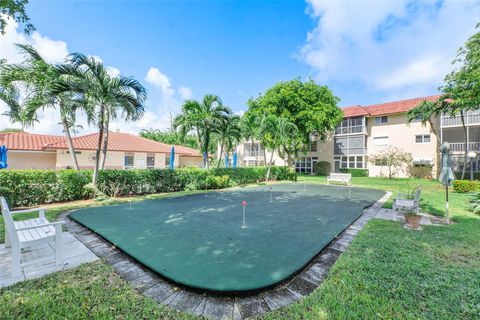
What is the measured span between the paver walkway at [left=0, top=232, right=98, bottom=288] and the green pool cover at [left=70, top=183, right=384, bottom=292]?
57cm

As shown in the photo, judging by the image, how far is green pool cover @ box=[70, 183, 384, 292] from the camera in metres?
3.23

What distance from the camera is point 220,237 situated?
4840 mm

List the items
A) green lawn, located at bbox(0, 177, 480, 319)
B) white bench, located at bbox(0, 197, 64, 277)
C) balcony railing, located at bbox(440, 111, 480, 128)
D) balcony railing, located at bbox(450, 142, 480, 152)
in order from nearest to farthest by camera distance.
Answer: green lawn, located at bbox(0, 177, 480, 319)
white bench, located at bbox(0, 197, 64, 277)
balcony railing, located at bbox(440, 111, 480, 128)
balcony railing, located at bbox(450, 142, 480, 152)

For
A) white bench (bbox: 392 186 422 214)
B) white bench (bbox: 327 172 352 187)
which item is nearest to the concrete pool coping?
white bench (bbox: 392 186 422 214)

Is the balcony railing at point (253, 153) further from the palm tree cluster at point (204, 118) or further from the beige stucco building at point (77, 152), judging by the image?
the palm tree cluster at point (204, 118)

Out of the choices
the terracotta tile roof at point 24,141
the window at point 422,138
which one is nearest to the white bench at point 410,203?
the window at point 422,138

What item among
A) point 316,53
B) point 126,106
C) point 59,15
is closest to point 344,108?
point 316,53

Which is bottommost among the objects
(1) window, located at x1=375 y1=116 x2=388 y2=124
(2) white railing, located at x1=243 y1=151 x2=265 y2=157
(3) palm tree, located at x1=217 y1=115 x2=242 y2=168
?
(2) white railing, located at x1=243 y1=151 x2=265 y2=157

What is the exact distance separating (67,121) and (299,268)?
12335mm

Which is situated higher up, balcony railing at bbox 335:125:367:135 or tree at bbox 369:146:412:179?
balcony railing at bbox 335:125:367:135

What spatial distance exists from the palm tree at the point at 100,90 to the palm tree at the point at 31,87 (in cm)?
49

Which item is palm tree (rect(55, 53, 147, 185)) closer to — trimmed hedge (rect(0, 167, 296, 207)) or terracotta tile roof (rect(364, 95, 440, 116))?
trimmed hedge (rect(0, 167, 296, 207))

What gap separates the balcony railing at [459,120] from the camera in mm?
20219

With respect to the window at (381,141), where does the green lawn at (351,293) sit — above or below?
below
